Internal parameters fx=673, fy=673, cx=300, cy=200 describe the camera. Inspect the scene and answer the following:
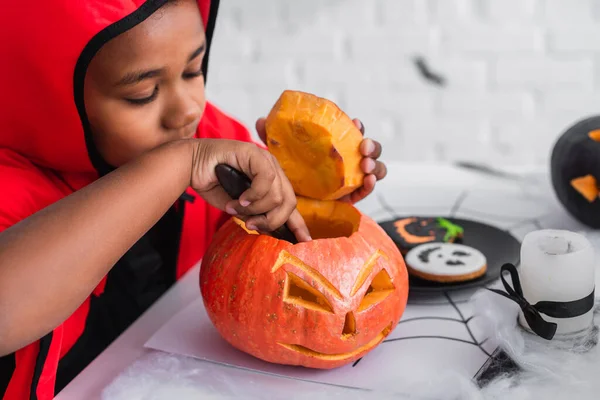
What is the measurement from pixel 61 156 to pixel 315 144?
1.00 feet

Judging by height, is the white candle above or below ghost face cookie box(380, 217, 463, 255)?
above

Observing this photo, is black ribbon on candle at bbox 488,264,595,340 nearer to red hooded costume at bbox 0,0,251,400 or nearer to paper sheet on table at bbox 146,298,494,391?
paper sheet on table at bbox 146,298,494,391

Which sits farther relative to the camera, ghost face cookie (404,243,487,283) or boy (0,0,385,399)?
ghost face cookie (404,243,487,283)

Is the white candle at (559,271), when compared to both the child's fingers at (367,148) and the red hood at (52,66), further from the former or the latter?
the red hood at (52,66)

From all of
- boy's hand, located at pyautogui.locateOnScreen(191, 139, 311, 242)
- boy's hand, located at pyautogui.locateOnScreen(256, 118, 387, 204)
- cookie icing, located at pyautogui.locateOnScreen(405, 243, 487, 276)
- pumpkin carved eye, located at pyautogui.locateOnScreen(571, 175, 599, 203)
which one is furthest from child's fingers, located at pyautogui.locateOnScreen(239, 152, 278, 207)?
pumpkin carved eye, located at pyautogui.locateOnScreen(571, 175, 599, 203)

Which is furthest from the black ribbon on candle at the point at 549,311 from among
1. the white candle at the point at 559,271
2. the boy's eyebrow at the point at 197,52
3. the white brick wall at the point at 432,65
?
the white brick wall at the point at 432,65

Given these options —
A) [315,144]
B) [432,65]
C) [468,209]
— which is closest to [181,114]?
[315,144]

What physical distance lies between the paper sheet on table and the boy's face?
216 millimetres

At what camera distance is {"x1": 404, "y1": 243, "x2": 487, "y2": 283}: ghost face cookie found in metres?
0.78

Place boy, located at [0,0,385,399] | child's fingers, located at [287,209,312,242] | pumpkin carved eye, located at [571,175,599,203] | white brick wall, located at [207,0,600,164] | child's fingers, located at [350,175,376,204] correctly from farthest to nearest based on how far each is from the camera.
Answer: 1. white brick wall, located at [207,0,600,164]
2. pumpkin carved eye, located at [571,175,599,203]
3. child's fingers, located at [350,175,376,204]
4. child's fingers, located at [287,209,312,242]
5. boy, located at [0,0,385,399]

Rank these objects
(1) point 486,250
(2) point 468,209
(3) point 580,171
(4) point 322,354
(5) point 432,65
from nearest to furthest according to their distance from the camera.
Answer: (4) point 322,354
(1) point 486,250
(3) point 580,171
(2) point 468,209
(5) point 432,65

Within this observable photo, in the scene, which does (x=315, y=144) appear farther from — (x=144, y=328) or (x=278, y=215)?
(x=144, y=328)

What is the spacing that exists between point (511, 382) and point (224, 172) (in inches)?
13.2

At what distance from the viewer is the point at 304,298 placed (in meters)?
0.66
